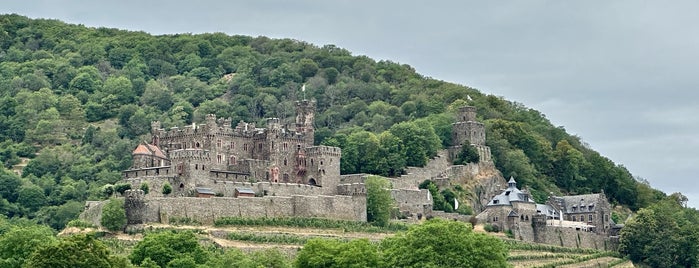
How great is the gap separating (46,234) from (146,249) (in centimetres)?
924

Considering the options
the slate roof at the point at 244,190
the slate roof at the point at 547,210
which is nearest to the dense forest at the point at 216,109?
the slate roof at the point at 547,210

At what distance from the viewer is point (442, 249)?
3937 inches

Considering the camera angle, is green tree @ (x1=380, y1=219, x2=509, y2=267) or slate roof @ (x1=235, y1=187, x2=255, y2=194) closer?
green tree @ (x1=380, y1=219, x2=509, y2=267)

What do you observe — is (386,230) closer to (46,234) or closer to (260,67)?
(46,234)

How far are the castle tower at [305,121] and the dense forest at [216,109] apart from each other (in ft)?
16.9

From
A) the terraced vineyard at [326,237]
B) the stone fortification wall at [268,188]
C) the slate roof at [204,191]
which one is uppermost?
the stone fortification wall at [268,188]

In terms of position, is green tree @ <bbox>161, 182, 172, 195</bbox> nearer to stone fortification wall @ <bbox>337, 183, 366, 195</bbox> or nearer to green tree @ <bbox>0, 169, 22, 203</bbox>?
stone fortification wall @ <bbox>337, 183, 366, 195</bbox>

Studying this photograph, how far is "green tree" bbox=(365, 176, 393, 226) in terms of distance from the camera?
119863 millimetres

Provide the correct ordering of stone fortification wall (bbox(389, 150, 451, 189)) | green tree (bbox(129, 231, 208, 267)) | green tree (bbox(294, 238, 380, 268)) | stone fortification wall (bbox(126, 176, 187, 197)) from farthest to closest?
stone fortification wall (bbox(389, 150, 451, 189))
stone fortification wall (bbox(126, 176, 187, 197))
green tree (bbox(129, 231, 208, 267))
green tree (bbox(294, 238, 380, 268))

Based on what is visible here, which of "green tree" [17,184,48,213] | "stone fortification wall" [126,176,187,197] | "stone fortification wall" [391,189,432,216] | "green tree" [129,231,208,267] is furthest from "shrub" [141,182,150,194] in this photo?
"green tree" [17,184,48,213]

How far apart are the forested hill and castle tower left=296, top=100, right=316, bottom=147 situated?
17.3 ft

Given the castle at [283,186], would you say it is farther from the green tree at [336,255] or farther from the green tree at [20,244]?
the green tree at [336,255]

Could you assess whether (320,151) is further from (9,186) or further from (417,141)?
(9,186)

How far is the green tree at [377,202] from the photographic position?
120 metres
